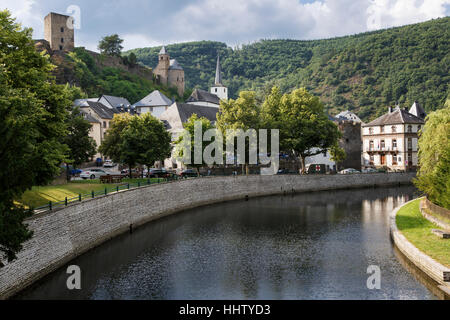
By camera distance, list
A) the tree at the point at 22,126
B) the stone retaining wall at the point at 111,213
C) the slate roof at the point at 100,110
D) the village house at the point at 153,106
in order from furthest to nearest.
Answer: the village house at the point at 153,106 → the slate roof at the point at 100,110 → the stone retaining wall at the point at 111,213 → the tree at the point at 22,126

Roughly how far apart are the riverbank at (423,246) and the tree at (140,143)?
27.1 metres

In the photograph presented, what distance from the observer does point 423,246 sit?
25750mm

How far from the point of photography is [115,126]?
2128 inches

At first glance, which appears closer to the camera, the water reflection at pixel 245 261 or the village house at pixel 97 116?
the water reflection at pixel 245 261

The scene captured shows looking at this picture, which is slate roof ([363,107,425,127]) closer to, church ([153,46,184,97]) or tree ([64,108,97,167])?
tree ([64,108,97,167])

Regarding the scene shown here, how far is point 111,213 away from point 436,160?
2997 centimetres

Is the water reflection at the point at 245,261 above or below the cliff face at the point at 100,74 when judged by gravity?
below

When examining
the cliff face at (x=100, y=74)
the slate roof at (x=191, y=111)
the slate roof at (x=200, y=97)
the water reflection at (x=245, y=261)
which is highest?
the cliff face at (x=100, y=74)

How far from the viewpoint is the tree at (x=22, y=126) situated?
53.5 feet

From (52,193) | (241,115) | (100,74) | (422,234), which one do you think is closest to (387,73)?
(100,74)

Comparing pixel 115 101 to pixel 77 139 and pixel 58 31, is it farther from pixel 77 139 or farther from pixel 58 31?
pixel 77 139

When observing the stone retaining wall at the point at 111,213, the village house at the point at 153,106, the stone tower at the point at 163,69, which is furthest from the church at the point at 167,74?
the stone retaining wall at the point at 111,213

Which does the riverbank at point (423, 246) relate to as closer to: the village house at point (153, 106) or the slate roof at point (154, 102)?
the village house at point (153, 106)
